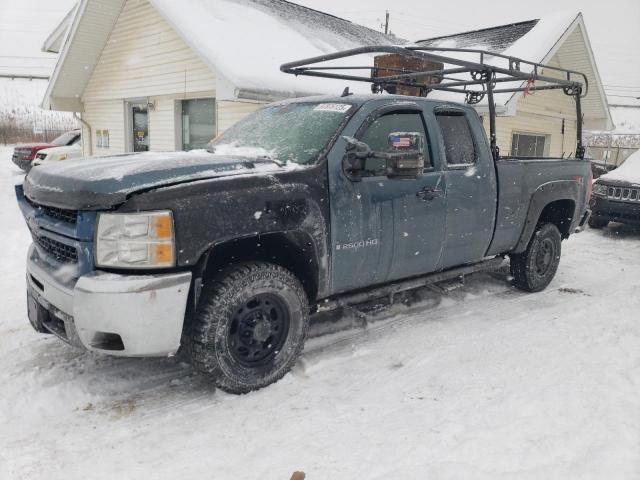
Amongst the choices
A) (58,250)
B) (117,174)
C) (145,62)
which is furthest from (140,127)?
(117,174)

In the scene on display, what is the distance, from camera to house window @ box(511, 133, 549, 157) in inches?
607

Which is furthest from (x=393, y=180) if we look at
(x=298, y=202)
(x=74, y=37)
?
(x=74, y=37)

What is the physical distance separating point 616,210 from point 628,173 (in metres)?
0.93

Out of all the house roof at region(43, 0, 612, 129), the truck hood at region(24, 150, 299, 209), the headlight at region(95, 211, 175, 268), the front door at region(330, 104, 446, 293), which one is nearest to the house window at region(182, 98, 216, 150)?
the house roof at region(43, 0, 612, 129)

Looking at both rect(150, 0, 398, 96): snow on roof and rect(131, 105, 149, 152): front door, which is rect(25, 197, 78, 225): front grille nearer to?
rect(150, 0, 398, 96): snow on roof

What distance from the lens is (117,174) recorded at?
9.75ft

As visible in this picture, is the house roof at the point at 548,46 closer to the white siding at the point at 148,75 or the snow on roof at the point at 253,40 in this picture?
the snow on roof at the point at 253,40

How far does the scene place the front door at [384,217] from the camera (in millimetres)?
3768

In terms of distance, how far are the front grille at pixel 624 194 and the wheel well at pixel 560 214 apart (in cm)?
436

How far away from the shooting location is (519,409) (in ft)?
10.7

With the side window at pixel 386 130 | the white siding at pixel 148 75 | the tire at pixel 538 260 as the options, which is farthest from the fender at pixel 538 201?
the white siding at pixel 148 75

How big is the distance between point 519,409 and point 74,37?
14244 millimetres

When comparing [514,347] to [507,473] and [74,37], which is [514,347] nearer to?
[507,473]

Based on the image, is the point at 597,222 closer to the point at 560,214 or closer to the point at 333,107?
Result: the point at 560,214
